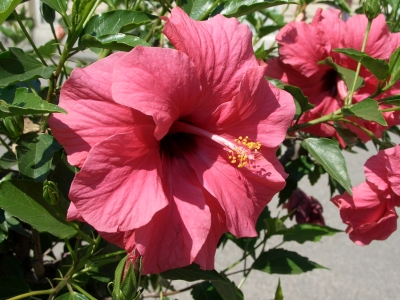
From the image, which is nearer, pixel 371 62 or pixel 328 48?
pixel 371 62

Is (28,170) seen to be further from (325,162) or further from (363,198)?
(363,198)

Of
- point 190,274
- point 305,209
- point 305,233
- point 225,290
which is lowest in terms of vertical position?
point 305,209

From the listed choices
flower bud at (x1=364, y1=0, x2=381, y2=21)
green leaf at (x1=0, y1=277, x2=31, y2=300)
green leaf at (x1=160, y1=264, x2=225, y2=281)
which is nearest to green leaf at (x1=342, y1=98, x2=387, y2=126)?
flower bud at (x1=364, y1=0, x2=381, y2=21)

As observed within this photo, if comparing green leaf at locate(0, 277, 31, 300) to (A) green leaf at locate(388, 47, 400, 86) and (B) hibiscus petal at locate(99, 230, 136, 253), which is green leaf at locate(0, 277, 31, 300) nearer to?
(B) hibiscus petal at locate(99, 230, 136, 253)

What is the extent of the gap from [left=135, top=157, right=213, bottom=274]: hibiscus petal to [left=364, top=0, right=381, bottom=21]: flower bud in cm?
51

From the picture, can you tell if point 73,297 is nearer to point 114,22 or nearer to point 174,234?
point 174,234

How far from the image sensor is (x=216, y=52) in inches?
27.2

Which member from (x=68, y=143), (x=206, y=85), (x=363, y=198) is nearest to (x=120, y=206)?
(x=68, y=143)

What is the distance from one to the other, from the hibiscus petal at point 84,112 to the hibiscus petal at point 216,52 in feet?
0.35

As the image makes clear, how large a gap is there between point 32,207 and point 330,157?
489 mm

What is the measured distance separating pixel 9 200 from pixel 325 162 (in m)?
0.50

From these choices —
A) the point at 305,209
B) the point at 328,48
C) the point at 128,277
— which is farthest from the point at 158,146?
the point at 305,209

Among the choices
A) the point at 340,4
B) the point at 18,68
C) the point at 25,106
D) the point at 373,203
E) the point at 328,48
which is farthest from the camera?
the point at 340,4

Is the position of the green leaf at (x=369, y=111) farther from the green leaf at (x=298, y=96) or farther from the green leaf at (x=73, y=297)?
the green leaf at (x=73, y=297)
